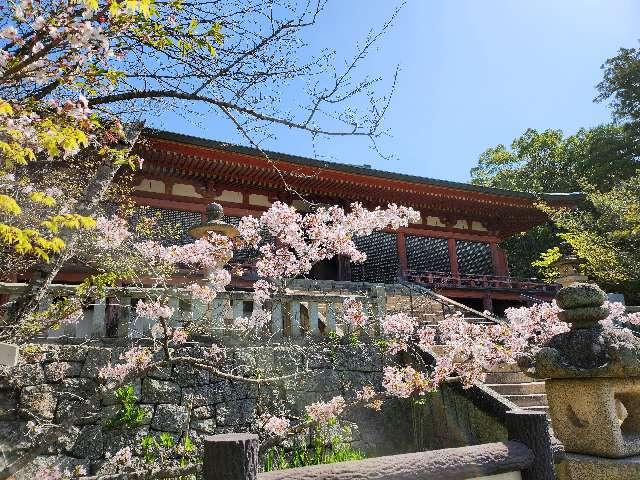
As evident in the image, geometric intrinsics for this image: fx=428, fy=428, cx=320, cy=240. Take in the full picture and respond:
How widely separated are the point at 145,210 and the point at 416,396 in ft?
25.4

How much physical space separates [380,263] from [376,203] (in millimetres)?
2632

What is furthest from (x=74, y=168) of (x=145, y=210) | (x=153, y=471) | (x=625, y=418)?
(x=625, y=418)

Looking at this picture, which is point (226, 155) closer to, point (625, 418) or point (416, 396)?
point (416, 396)

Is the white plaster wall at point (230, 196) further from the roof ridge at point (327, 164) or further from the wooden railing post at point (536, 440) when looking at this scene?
the wooden railing post at point (536, 440)

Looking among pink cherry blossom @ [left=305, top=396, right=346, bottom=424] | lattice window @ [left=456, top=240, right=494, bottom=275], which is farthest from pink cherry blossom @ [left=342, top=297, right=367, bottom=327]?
lattice window @ [left=456, top=240, right=494, bottom=275]

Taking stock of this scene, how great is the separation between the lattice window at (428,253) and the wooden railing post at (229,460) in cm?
1352

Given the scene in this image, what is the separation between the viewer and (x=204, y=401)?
16.1 feet

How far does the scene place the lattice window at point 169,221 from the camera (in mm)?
9506

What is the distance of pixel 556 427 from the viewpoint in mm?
3305

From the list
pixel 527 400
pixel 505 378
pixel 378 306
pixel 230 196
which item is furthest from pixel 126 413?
pixel 230 196

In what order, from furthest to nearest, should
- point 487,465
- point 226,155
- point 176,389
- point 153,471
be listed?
point 226,155, point 176,389, point 153,471, point 487,465

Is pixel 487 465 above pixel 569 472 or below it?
above

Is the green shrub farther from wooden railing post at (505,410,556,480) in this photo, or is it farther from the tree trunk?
wooden railing post at (505,410,556,480)

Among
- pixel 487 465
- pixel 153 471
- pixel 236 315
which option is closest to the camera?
pixel 487 465
